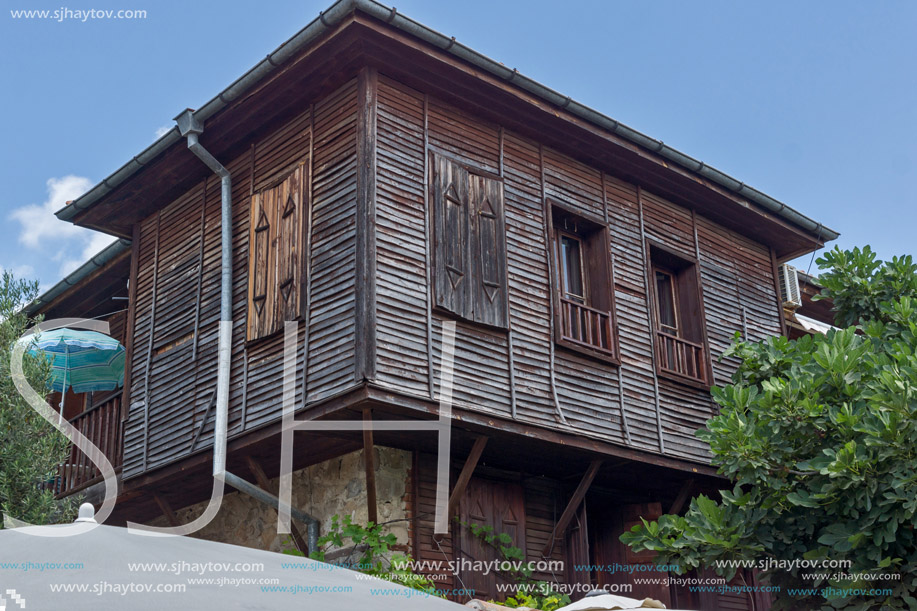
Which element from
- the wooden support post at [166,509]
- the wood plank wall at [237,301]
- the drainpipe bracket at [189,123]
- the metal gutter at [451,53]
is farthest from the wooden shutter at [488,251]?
the wooden support post at [166,509]

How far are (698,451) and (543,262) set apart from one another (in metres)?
2.83

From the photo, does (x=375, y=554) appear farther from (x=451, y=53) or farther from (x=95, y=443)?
(x=451, y=53)

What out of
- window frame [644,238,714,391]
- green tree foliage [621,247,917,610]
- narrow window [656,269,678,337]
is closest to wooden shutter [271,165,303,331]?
green tree foliage [621,247,917,610]

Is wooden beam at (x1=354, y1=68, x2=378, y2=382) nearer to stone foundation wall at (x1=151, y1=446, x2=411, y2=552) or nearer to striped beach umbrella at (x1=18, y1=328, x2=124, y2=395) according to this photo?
stone foundation wall at (x1=151, y1=446, x2=411, y2=552)

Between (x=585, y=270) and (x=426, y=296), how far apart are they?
2735mm

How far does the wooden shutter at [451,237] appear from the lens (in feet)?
31.3

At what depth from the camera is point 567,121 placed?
35.6 ft

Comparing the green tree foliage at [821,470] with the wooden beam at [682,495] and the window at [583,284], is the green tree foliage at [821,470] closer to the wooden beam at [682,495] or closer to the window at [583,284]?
the window at [583,284]

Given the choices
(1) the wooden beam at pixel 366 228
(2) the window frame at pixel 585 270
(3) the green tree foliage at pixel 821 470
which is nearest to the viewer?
(3) the green tree foliage at pixel 821 470

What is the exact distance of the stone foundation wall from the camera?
9.68 metres

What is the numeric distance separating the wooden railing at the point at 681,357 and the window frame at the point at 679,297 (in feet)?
0.07

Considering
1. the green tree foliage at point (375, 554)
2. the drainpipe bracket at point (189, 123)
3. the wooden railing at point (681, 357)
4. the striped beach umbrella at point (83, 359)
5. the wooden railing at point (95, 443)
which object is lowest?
the green tree foliage at point (375, 554)

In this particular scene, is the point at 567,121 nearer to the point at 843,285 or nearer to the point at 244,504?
the point at 843,285

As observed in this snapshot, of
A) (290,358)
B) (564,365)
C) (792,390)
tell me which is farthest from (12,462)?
(792,390)
